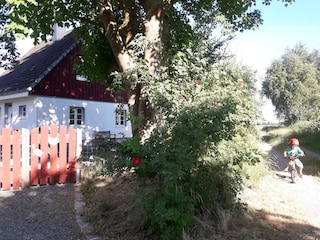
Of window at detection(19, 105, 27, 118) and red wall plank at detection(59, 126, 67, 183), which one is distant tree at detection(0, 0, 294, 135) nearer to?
red wall plank at detection(59, 126, 67, 183)

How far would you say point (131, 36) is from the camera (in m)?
7.70

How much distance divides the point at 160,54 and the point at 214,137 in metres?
2.42

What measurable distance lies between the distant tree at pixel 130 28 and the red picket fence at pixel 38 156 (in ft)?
6.77

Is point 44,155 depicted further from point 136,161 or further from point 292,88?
point 292,88

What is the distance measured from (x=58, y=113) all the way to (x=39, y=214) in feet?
48.7

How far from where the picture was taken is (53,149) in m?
7.58

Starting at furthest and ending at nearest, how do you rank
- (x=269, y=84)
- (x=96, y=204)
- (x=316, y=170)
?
(x=269, y=84)
(x=316, y=170)
(x=96, y=204)

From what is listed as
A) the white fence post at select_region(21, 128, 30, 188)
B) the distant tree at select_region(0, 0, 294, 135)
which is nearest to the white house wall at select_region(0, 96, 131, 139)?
the distant tree at select_region(0, 0, 294, 135)

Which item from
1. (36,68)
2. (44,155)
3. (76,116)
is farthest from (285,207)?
(36,68)

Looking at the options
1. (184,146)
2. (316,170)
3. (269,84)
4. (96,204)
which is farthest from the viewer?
(269,84)

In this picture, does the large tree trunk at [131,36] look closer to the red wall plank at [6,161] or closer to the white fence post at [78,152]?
the white fence post at [78,152]

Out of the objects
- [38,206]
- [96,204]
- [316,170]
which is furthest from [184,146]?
[316,170]

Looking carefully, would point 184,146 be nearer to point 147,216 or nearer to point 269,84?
point 147,216

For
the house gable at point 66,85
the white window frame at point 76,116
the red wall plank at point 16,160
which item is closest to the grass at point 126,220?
the red wall plank at point 16,160
